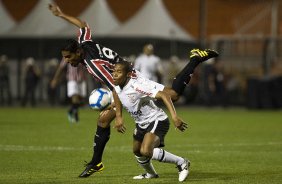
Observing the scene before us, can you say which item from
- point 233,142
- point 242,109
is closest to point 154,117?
point 233,142

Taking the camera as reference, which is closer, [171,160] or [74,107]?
[171,160]

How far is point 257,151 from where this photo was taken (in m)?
15.4

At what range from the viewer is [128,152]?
1513 centimetres

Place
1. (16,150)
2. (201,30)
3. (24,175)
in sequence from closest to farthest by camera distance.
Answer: (24,175) < (16,150) < (201,30)

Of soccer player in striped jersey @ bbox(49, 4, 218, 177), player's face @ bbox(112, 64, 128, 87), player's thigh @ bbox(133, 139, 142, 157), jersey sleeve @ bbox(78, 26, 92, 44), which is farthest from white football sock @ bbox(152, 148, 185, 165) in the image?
jersey sleeve @ bbox(78, 26, 92, 44)

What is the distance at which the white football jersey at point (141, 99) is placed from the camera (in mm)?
10625

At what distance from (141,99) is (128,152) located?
14.6 ft

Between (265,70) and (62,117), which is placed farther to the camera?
(265,70)

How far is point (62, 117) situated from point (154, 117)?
15.6m

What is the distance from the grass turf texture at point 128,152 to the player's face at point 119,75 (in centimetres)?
136

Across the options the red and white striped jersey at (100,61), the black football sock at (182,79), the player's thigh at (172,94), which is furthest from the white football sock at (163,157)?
the black football sock at (182,79)

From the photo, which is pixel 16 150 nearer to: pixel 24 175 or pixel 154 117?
pixel 24 175

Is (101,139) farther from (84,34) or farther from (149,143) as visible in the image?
(84,34)

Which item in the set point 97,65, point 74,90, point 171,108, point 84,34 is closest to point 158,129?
point 171,108
